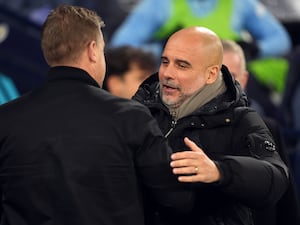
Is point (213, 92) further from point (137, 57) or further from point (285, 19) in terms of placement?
point (285, 19)

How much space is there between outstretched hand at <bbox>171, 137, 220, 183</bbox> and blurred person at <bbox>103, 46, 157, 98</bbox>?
2.55 m

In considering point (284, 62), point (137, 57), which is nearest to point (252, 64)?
point (284, 62)

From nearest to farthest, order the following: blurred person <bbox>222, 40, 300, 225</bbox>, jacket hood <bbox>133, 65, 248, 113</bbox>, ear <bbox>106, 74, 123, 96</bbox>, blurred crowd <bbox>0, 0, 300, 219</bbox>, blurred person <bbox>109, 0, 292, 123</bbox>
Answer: jacket hood <bbox>133, 65, 248, 113</bbox> < blurred person <bbox>222, 40, 300, 225</bbox> < ear <bbox>106, 74, 123, 96</bbox> < blurred crowd <bbox>0, 0, 300, 219</bbox> < blurred person <bbox>109, 0, 292, 123</bbox>

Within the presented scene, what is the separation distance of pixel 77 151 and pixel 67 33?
0.42 m

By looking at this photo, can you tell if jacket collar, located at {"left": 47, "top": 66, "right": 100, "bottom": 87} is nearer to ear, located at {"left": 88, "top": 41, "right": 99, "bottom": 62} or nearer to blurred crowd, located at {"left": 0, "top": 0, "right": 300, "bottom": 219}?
ear, located at {"left": 88, "top": 41, "right": 99, "bottom": 62}

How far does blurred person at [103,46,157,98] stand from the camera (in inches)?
242

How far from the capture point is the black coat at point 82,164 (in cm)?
359

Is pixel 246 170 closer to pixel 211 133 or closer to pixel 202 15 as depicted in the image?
pixel 211 133

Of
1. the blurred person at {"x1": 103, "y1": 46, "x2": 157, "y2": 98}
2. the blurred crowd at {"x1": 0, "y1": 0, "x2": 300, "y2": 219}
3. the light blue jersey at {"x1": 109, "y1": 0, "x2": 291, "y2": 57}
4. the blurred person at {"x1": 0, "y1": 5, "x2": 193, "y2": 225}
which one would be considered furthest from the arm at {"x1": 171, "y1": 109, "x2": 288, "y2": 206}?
the light blue jersey at {"x1": 109, "y1": 0, "x2": 291, "y2": 57}

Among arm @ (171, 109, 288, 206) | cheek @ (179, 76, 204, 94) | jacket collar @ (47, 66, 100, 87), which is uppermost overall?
jacket collar @ (47, 66, 100, 87)

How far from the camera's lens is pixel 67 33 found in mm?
3672

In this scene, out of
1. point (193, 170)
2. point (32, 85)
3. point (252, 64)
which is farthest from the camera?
point (252, 64)

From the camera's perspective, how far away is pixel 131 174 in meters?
3.62

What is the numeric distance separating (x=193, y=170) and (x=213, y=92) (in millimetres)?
509
